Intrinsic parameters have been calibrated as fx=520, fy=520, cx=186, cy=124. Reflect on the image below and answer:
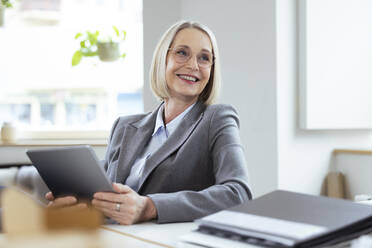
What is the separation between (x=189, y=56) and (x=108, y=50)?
2053 millimetres

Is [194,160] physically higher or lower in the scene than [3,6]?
lower

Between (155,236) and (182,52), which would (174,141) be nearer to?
(182,52)

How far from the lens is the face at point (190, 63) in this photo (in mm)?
1926

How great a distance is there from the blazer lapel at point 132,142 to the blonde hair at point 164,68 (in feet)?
0.42

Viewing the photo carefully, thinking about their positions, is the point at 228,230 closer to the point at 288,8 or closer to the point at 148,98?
the point at 288,8

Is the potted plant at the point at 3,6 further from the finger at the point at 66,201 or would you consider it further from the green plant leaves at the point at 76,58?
the finger at the point at 66,201

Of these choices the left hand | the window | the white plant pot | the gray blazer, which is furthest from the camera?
the window

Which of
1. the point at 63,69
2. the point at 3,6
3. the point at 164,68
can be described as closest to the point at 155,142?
the point at 164,68

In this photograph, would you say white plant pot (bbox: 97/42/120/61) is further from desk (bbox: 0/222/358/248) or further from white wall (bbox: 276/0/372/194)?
desk (bbox: 0/222/358/248)

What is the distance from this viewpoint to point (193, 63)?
6.32 ft

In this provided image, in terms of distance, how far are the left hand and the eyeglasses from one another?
0.75 m

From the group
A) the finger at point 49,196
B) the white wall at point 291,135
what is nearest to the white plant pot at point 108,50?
the white wall at point 291,135

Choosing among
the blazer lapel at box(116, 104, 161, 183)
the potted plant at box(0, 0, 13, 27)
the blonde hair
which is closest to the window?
the potted plant at box(0, 0, 13, 27)

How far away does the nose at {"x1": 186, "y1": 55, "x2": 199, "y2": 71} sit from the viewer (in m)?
1.92
